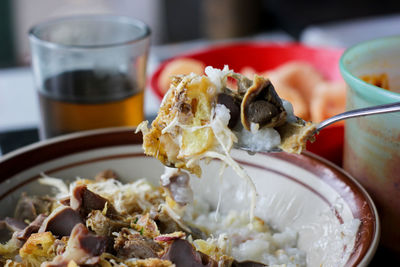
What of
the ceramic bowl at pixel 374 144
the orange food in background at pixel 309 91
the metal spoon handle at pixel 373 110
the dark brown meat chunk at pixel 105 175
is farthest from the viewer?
the orange food in background at pixel 309 91

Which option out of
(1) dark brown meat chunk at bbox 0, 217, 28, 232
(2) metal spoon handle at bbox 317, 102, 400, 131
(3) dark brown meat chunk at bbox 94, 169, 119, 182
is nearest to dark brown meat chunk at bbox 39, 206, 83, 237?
(1) dark brown meat chunk at bbox 0, 217, 28, 232

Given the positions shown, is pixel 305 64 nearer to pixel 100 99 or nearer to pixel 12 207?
pixel 100 99

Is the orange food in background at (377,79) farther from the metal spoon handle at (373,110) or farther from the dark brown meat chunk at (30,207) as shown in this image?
the dark brown meat chunk at (30,207)

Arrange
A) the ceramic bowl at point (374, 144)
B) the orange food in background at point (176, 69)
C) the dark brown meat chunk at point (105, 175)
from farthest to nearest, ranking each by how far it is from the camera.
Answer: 1. the orange food in background at point (176, 69)
2. the dark brown meat chunk at point (105, 175)
3. the ceramic bowl at point (374, 144)

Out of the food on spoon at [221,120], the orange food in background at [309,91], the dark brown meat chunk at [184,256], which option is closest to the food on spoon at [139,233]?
the dark brown meat chunk at [184,256]

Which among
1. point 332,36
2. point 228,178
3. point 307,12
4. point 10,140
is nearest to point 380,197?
point 228,178

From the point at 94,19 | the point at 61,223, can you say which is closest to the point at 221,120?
the point at 61,223

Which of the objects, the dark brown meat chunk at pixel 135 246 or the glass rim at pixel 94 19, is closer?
the dark brown meat chunk at pixel 135 246

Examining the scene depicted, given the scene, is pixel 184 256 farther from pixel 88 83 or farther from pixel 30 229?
pixel 88 83

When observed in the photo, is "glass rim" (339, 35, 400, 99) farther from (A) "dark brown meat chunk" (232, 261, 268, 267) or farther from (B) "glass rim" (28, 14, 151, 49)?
(B) "glass rim" (28, 14, 151, 49)
